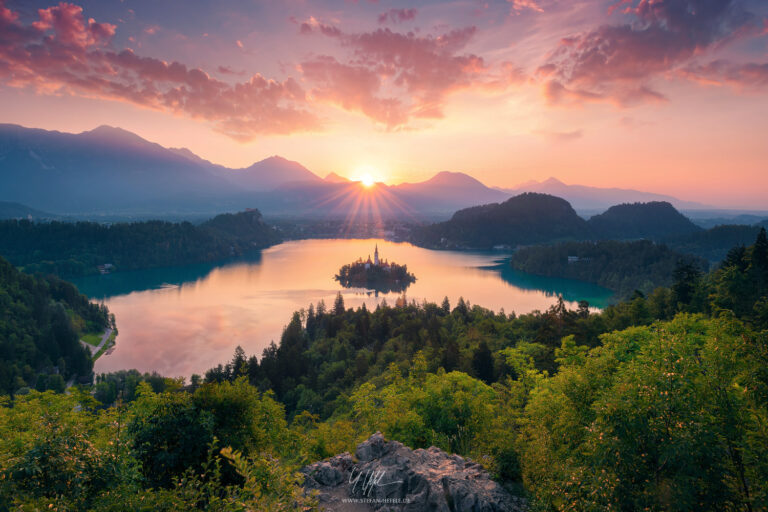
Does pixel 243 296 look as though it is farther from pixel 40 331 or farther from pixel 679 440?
pixel 679 440

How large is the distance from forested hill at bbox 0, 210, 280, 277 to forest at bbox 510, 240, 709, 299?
126902mm

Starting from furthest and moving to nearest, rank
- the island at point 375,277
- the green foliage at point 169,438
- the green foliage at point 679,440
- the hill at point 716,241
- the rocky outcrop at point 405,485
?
the hill at point 716,241, the island at point 375,277, the green foliage at point 169,438, the rocky outcrop at point 405,485, the green foliage at point 679,440

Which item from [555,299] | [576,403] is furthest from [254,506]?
[555,299]

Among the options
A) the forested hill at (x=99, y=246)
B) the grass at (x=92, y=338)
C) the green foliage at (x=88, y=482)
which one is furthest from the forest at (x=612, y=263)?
the forested hill at (x=99, y=246)

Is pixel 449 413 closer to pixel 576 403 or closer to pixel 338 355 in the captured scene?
pixel 576 403

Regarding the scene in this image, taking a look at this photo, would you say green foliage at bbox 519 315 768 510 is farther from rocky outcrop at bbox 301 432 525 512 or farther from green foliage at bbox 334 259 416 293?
green foliage at bbox 334 259 416 293

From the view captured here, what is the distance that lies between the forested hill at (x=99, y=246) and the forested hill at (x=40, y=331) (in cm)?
6169

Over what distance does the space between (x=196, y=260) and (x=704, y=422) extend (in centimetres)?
16117

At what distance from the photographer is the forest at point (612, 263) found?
9825 centimetres

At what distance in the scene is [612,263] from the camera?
11419cm

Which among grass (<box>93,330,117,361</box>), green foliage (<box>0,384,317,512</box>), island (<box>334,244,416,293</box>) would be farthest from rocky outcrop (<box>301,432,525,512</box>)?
island (<box>334,244,416,293</box>)

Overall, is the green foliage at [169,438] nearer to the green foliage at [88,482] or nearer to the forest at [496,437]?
the forest at [496,437]

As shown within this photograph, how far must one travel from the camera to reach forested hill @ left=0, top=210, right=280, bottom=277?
390 ft

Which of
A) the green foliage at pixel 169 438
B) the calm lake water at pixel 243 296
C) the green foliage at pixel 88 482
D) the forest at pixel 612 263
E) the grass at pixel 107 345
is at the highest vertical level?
the green foliage at pixel 88 482
